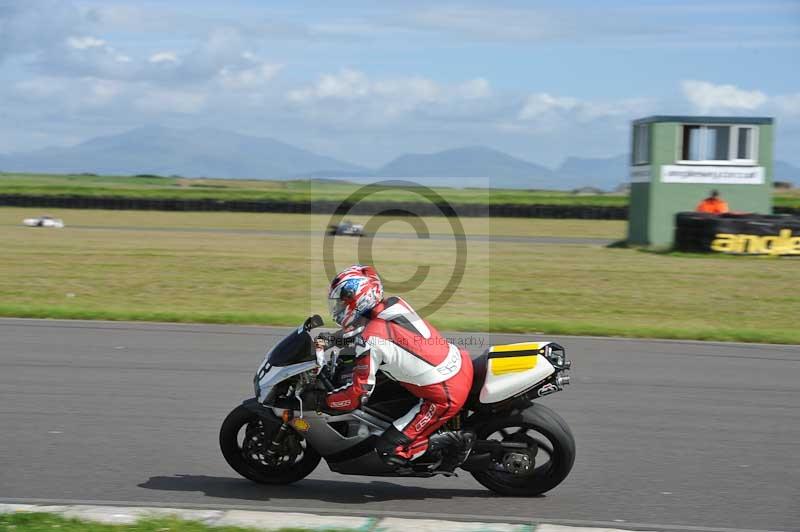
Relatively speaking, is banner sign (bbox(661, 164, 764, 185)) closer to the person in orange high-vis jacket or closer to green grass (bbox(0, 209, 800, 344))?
the person in orange high-vis jacket

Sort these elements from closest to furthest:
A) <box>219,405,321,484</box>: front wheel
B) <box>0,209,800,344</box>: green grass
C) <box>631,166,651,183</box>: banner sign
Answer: <box>219,405,321,484</box>: front wheel → <box>0,209,800,344</box>: green grass → <box>631,166,651,183</box>: banner sign

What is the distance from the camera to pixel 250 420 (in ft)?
21.2

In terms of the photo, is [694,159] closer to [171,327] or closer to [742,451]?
[171,327]

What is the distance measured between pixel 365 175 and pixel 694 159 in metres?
13.8

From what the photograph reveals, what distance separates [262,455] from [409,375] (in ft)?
3.71

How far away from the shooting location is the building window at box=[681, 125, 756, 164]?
27297 mm

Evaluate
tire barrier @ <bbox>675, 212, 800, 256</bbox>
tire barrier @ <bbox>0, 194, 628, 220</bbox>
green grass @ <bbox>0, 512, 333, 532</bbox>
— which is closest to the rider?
green grass @ <bbox>0, 512, 333, 532</bbox>

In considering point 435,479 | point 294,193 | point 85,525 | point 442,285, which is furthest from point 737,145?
point 294,193

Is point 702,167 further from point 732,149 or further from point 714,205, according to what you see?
point 714,205

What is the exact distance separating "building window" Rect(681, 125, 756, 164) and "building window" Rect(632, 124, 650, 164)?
952mm

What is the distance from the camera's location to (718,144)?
27.5 m

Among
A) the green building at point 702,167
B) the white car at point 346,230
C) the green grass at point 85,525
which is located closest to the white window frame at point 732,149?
the green building at point 702,167

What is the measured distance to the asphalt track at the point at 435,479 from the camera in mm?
6180

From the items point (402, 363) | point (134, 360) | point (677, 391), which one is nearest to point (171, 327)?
point (134, 360)
